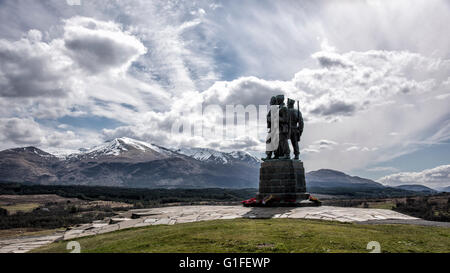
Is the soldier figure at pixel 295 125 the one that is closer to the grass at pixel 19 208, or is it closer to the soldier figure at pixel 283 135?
the soldier figure at pixel 283 135

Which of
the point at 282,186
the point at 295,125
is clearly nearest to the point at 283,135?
the point at 295,125

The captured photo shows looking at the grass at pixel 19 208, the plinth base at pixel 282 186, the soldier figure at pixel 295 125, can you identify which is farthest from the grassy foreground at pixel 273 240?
the grass at pixel 19 208

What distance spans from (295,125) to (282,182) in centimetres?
462

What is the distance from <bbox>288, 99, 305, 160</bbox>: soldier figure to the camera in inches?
861

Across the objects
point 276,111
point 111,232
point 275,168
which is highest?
point 276,111

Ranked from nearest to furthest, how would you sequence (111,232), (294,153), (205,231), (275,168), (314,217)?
(205,231) → (111,232) → (314,217) → (275,168) → (294,153)

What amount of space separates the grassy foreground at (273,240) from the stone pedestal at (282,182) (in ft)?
25.5

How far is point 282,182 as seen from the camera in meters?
19.8

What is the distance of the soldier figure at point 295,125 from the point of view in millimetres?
21859

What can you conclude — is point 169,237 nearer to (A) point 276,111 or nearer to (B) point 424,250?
(B) point 424,250
